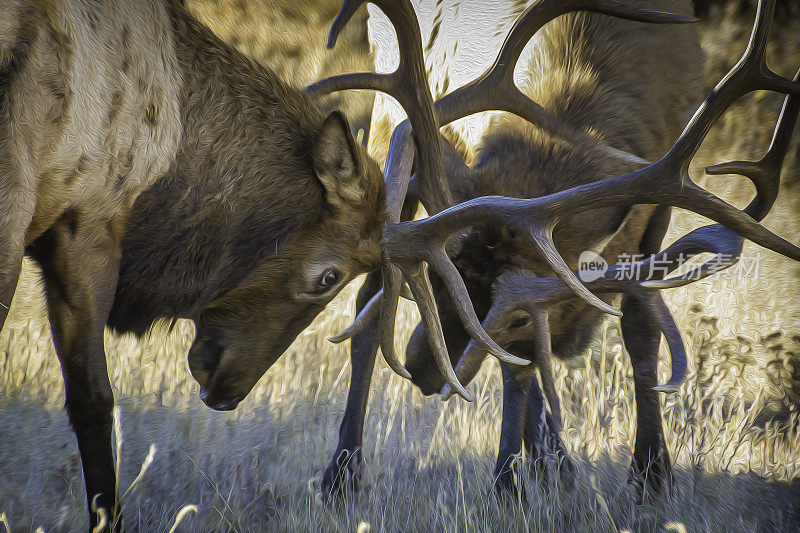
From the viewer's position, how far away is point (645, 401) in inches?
110

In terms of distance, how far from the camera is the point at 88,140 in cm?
194

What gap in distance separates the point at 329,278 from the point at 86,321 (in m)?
0.85

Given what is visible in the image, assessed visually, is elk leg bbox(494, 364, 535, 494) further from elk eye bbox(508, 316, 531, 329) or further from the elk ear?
the elk ear

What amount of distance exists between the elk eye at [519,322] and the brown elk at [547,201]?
0.03 feet

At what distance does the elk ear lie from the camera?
2.30 meters

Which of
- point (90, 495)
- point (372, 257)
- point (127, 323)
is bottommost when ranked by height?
point (90, 495)

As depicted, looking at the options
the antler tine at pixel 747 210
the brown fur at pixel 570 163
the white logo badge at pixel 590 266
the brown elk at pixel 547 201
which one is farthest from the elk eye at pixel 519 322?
the antler tine at pixel 747 210

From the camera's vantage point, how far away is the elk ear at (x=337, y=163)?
230cm

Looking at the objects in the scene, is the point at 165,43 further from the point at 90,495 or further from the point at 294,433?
the point at 294,433

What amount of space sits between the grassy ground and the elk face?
0.37 metres

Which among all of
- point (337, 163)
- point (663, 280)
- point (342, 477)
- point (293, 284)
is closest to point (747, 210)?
point (663, 280)

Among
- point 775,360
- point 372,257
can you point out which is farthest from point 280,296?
point 775,360

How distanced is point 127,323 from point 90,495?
64 centimetres

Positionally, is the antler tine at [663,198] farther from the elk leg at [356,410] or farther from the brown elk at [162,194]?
the elk leg at [356,410]
